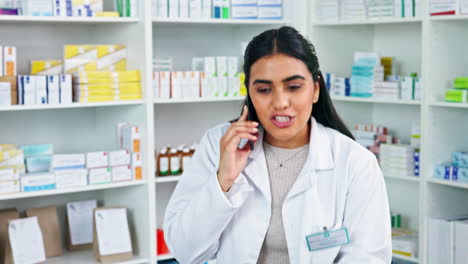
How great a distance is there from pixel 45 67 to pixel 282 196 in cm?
194

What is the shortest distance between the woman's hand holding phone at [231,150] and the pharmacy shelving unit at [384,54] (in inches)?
86.4

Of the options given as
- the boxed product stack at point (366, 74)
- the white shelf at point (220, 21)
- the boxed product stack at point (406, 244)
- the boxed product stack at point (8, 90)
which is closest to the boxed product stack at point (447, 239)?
the boxed product stack at point (406, 244)

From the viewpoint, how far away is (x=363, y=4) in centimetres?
397

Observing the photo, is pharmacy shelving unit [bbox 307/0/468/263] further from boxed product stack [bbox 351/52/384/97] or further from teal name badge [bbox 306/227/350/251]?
teal name badge [bbox 306/227/350/251]

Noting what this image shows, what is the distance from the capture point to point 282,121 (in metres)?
1.96

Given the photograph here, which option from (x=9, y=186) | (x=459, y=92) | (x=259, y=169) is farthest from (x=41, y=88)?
(x=459, y=92)

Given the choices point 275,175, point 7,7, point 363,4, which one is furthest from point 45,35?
point 275,175

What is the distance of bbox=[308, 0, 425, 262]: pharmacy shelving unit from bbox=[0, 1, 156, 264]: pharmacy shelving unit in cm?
117

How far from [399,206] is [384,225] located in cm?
258

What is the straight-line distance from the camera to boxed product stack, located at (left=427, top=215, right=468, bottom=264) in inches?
138

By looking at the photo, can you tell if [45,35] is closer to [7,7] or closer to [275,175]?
[7,7]

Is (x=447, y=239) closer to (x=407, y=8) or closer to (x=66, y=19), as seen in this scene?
(x=407, y=8)

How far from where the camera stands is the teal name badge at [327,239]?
191 centimetres

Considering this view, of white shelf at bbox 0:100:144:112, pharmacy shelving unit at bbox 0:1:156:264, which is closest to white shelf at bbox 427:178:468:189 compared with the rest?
pharmacy shelving unit at bbox 0:1:156:264
